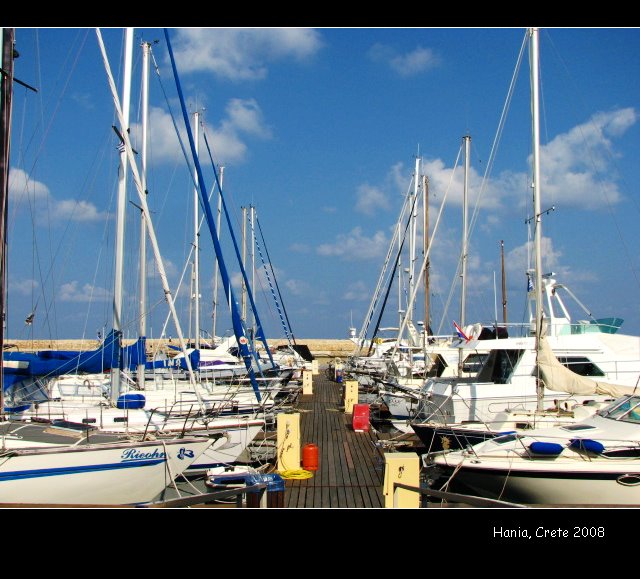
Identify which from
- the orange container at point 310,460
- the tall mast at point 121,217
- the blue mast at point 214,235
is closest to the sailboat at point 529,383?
the orange container at point 310,460

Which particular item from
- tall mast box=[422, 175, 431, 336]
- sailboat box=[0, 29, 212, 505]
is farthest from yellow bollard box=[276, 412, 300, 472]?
tall mast box=[422, 175, 431, 336]

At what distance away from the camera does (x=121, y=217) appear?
16438 mm

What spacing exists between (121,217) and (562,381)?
40.5ft

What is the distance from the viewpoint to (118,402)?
47.3 feet

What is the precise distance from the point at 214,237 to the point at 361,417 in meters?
6.61

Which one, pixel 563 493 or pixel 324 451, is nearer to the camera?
pixel 563 493

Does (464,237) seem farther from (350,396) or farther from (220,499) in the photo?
(220,499)

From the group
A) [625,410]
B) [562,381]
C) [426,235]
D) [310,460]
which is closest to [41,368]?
[310,460]

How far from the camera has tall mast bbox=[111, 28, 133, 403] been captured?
49.8 feet
